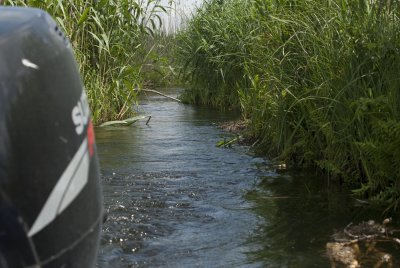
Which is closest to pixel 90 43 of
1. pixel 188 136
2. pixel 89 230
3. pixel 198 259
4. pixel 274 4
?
pixel 188 136

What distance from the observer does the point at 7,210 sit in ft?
5.25

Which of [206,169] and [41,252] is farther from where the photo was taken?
[206,169]

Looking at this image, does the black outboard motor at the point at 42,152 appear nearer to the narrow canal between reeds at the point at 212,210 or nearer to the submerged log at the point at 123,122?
the narrow canal between reeds at the point at 212,210

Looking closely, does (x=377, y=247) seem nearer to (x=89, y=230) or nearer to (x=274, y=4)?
(x=89, y=230)

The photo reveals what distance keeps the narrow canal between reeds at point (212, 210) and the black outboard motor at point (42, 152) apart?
1.54m

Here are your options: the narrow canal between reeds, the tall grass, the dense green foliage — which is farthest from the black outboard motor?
the tall grass

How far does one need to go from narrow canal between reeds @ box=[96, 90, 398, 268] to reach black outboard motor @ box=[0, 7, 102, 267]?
154 centimetres

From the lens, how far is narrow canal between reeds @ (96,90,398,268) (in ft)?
11.3

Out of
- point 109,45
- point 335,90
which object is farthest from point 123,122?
point 335,90

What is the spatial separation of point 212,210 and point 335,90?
1.14 m

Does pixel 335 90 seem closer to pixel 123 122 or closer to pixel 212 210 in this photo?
pixel 212 210

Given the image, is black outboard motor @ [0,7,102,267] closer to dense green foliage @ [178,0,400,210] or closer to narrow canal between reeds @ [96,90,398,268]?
narrow canal between reeds @ [96,90,398,268]

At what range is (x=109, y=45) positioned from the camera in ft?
26.8

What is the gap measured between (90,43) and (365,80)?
4.46 m
